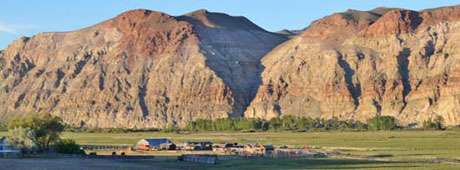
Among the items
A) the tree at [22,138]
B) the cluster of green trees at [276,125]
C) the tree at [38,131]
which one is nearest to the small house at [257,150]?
the tree at [38,131]

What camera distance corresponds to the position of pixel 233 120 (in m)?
185

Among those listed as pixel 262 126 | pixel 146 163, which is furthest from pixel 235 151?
pixel 262 126

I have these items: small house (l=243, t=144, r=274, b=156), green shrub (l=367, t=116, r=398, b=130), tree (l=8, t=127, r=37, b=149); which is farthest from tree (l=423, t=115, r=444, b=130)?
tree (l=8, t=127, r=37, b=149)

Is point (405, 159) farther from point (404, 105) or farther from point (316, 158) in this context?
point (404, 105)

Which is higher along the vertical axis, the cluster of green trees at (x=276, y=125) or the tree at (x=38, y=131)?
the cluster of green trees at (x=276, y=125)

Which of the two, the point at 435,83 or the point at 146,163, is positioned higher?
the point at 435,83

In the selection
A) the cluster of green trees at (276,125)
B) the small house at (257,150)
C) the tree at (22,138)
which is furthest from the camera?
the cluster of green trees at (276,125)

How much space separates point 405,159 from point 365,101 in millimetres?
134045

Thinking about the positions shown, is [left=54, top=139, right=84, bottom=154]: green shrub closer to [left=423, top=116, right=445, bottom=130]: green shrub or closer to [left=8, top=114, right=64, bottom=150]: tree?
[left=8, top=114, right=64, bottom=150]: tree

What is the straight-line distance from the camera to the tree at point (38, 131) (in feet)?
266

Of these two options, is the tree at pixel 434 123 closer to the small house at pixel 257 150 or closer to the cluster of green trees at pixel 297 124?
the cluster of green trees at pixel 297 124

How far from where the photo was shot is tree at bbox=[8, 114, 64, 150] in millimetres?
81000

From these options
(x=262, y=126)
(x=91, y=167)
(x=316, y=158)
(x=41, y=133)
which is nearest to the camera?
(x=91, y=167)

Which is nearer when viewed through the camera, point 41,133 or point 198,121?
point 41,133
